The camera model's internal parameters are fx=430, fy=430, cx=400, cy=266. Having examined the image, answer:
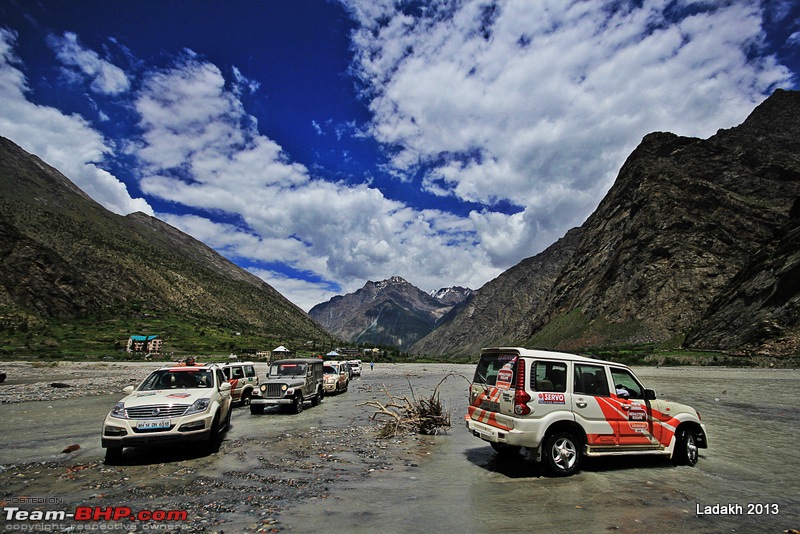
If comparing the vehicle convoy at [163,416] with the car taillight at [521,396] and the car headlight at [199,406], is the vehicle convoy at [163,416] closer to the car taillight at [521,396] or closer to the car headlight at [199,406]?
the car headlight at [199,406]

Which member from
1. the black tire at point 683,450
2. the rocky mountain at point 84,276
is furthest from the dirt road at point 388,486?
the rocky mountain at point 84,276

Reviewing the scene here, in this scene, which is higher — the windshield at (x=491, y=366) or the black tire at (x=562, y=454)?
the windshield at (x=491, y=366)

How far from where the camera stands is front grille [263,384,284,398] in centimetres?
1950

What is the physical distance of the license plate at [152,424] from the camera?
9.95m

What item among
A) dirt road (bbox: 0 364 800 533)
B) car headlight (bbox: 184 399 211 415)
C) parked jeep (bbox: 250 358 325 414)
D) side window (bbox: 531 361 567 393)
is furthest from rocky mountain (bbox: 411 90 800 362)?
car headlight (bbox: 184 399 211 415)

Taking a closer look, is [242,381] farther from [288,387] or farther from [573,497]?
[573,497]

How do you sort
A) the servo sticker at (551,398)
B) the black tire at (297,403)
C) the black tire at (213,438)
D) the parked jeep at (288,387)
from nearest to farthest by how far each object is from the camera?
the servo sticker at (551,398), the black tire at (213,438), the parked jeep at (288,387), the black tire at (297,403)

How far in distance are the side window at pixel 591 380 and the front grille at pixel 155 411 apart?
9.32 metres

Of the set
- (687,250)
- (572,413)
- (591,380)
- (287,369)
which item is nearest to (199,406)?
(572,413)

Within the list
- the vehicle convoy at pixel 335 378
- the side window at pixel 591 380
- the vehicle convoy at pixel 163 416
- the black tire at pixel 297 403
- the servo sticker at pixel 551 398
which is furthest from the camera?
the vehicle convoy at pixel 335 378

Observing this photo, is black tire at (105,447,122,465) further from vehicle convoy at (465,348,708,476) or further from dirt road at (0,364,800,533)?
vehicle convoy at (465,348,708,476)

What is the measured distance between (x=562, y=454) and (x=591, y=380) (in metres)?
1.73

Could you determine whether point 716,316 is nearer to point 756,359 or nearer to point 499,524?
point 756,359

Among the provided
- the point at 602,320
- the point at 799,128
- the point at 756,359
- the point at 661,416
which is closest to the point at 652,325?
the point at 602,320
